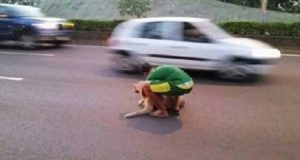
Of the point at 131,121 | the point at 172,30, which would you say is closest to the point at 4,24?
the point at 172,30

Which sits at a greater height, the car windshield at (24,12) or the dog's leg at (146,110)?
the car windshield at (24,12)

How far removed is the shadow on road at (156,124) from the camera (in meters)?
6.18

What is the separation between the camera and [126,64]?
10664mm

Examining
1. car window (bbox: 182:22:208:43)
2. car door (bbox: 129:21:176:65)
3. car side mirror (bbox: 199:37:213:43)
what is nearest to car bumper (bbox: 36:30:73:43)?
car door (bbox: 129:21:176:65)

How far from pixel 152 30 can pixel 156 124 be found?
420 centimetres

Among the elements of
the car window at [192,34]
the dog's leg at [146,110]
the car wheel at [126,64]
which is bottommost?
the car wheel at [126,64]

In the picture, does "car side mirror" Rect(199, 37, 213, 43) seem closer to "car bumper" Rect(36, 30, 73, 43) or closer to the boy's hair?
the boy's hair

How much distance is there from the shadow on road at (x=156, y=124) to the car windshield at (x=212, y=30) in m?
3.49

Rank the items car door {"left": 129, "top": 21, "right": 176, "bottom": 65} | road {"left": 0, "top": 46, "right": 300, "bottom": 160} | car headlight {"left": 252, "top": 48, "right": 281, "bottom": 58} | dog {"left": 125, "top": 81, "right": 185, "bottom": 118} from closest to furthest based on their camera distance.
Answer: road {"left": 0, "top": 46, "right": 300, "bottom": 160}
dog {"left": 125, "top": 81, "right": 185, "bottom": 118}
car headlight {"left": 252, "top": 48, "right": 281, "bottom": 58}
car door {"left": 129, "top": 21, "right": 176, "bottom": 65}

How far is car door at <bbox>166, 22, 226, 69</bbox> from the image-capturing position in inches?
379

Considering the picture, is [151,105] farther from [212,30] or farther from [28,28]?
[28,28]

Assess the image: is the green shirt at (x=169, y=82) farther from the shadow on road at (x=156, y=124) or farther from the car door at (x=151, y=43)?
the car door at (x=151, y=43)

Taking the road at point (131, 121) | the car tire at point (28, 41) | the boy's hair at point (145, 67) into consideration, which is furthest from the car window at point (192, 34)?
the car tire at point (28, 41)

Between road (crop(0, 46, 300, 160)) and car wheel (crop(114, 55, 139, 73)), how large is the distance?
1.00 feet
